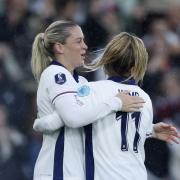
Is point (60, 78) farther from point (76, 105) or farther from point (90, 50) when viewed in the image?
point (90, 50)

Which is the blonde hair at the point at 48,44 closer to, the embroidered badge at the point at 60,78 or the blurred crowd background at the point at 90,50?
the embroidered badge at the point at 60,78

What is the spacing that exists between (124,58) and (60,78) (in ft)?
1.15

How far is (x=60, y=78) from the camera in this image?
449 centimetres

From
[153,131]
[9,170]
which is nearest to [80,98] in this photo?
[153,131]

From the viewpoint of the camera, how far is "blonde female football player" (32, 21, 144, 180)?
4.39 meters

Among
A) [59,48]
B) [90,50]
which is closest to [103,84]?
[59,48]

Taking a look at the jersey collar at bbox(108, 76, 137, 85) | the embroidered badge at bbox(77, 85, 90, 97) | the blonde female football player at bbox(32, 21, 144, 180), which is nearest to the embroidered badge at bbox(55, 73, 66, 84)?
the blonde female football player at bbox(32, 21, 144, 180)

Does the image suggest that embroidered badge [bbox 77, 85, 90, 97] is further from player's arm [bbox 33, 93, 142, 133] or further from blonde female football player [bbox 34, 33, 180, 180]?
player's arm [bbox 33, 93, 142, 133]

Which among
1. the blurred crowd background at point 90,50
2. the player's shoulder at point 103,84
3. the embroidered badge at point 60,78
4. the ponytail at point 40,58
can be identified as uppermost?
the ponytail at point 40,58

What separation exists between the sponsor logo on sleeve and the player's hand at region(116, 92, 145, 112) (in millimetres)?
296

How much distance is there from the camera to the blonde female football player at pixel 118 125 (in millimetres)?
4410

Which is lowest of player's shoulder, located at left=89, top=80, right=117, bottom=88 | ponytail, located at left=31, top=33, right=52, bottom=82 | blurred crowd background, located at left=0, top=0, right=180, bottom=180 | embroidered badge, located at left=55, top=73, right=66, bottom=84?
blurred crowd background, located at left=0, top=0, right=180, bottom=180

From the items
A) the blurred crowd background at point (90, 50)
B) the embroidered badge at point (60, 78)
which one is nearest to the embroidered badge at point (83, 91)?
the embroidered badge at point (60, 78)

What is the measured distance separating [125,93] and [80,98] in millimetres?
241
